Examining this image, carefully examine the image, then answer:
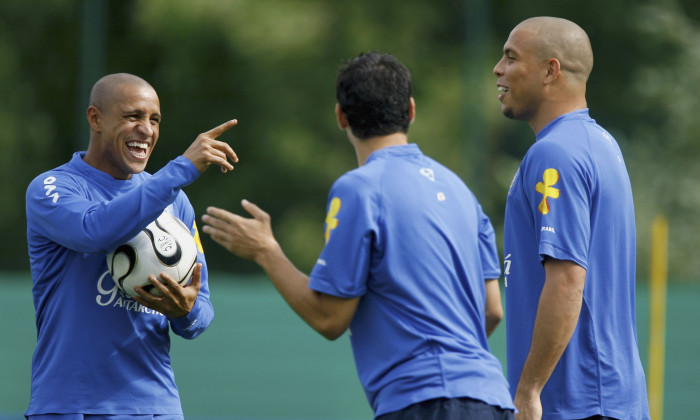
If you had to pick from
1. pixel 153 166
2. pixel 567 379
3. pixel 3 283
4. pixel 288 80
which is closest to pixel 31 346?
pixel 3 283

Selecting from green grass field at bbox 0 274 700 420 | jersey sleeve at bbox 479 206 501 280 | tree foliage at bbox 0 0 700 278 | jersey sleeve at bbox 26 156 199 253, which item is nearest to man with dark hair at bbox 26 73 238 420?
jersey sleeve at bbox 26 156 199 253

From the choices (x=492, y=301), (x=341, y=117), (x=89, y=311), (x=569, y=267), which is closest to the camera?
(x=341, y=117)

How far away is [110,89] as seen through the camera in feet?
13.6

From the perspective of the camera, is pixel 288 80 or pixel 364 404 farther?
pixel 288 80

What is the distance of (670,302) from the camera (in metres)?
10.1

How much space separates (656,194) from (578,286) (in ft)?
38.2

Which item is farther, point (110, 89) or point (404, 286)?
point (110, 89)

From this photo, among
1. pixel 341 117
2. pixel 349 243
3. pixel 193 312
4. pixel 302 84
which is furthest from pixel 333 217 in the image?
pixel 302 84

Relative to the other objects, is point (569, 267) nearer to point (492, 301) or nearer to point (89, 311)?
point (492, 301)

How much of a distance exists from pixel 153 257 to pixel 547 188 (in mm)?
1595

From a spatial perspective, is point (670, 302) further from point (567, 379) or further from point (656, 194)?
point (567, 379)

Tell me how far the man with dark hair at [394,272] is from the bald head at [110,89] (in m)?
1.10

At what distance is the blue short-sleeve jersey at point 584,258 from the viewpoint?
368 cm

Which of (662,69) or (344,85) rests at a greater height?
(662,69)
